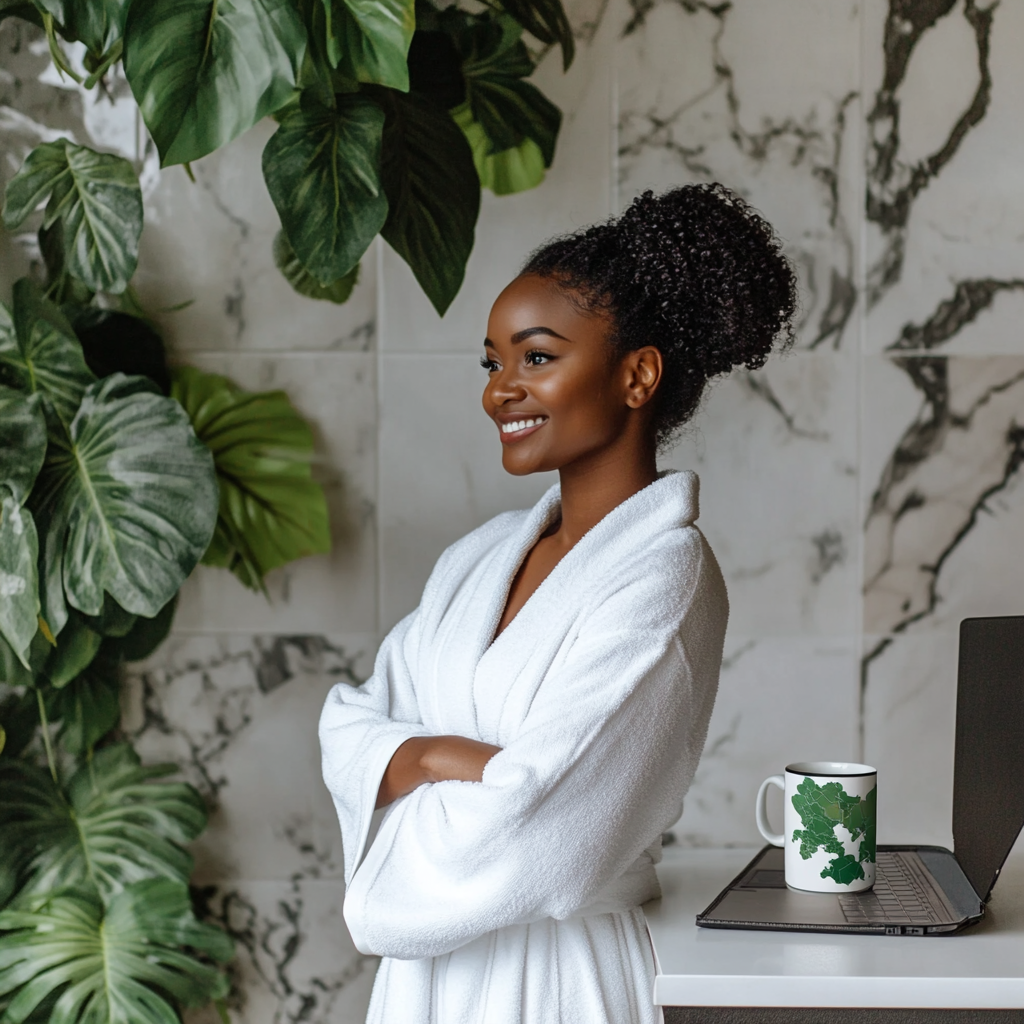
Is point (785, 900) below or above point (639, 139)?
below

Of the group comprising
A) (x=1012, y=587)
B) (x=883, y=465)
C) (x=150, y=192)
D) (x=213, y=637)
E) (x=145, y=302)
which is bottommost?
(x=213, y=637)

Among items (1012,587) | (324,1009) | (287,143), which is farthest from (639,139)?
(324,1009)

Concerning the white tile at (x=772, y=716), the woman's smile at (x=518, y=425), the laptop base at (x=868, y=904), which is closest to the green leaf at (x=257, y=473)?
the woman's smile at (x=518, y=425)

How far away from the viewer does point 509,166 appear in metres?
1.62

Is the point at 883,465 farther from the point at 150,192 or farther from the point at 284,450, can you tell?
the point at 150,192

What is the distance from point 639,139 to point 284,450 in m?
0.65

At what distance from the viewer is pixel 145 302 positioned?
Result: 1652mm

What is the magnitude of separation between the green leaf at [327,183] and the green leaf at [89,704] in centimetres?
65

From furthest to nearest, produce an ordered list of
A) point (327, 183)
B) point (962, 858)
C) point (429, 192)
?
point (429, 192), point (327, 183), point (962, 858)

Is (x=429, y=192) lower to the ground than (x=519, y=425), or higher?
higher

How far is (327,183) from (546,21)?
435 mm

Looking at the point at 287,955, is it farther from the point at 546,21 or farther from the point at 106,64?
the point at 546,21

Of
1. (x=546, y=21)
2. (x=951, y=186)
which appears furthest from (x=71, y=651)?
(x=951, y=186)

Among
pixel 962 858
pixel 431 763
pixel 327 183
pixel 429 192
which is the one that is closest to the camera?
pixel 431 763
